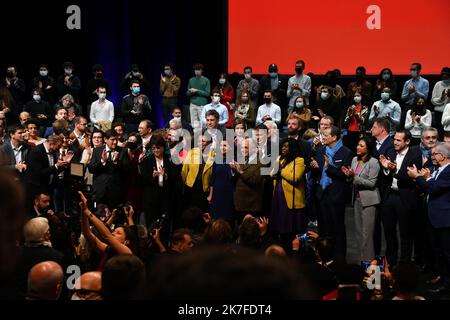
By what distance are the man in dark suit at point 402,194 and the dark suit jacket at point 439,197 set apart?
36 centimetres

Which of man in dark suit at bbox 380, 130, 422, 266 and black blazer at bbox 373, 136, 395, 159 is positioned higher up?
black blazer at bbox 373, 136, 395, 159

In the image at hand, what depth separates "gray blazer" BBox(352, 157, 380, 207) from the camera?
265 inches

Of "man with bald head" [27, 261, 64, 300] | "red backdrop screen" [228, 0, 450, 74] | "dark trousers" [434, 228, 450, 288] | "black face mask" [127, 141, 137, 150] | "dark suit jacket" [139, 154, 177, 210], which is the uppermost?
"red backdrop screen" [228, 0, 450, 74]

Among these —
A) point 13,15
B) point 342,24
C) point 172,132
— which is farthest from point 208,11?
point 172,132

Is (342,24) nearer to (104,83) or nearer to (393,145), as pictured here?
(104,83)

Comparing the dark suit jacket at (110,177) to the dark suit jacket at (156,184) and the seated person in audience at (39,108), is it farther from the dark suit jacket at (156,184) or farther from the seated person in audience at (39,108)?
the seated person in audience at (39,108)

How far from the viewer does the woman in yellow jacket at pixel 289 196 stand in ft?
23.0

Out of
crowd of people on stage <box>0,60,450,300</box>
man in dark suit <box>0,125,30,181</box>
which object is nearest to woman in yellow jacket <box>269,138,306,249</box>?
crowd of people on stage <box>0,60,450,300</box>

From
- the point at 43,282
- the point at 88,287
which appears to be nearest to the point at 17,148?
the point at 88,287

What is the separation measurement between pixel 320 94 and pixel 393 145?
4.37 metres

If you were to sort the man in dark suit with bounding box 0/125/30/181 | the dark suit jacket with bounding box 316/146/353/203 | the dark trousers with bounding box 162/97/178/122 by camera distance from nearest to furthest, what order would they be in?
the dark suit jacket with bounding box 316/146/353/203 → the man in dark suit with bounding box 0/125/30/181 → the dark trousers with bounding box 162/97/178/122

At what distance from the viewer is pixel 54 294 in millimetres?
3191

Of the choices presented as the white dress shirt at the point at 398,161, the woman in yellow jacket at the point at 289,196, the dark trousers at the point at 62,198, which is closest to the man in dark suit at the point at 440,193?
the white dress shirt at the point at 398,161

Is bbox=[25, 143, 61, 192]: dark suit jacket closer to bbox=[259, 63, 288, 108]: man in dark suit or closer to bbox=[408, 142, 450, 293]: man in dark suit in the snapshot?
bbox=[408, 142, 450, 293]: man in dark suit
